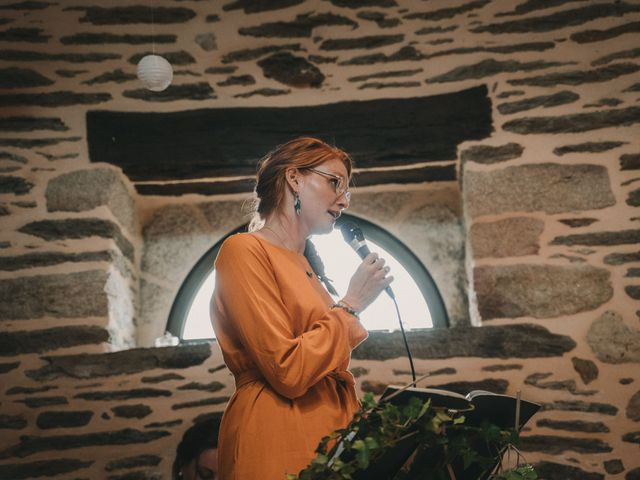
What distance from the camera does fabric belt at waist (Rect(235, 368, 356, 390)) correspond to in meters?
1.71

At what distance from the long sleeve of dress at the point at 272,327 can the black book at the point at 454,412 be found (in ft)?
0.81

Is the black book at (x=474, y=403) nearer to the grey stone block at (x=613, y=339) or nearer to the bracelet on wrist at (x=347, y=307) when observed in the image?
the bracelet on wrist at (x=347, y=307)

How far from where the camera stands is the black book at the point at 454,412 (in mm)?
1346

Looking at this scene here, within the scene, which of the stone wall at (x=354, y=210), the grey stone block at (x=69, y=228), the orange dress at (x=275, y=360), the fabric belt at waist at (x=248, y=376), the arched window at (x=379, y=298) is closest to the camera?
the orange dress at (x=275, y=360)


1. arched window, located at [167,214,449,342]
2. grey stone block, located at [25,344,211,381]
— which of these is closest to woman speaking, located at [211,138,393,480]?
grey stone block, located at [25,344,211,381]

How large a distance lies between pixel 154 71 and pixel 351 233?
198 centimetres

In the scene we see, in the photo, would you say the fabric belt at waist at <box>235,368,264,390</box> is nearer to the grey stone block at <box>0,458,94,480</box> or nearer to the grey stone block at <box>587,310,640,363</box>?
the grey stone block at <box>0,458,94,480</box>

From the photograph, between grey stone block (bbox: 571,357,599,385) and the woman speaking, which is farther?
grey stone block (bbox: 571,357,599,385)

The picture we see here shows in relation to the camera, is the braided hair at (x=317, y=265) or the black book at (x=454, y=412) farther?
the braided hair at (x=317, y=265)

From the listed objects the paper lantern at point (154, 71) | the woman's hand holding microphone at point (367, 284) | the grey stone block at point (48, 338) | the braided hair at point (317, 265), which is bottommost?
the woman's hand holding microphone at point (367, 284)

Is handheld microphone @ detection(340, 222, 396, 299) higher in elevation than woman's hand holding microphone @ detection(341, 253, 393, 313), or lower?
higher

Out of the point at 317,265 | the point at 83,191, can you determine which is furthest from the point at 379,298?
the point at 317,265

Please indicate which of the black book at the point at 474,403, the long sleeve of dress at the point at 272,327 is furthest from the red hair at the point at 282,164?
the black book at the point at 474,403

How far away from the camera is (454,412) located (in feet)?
4.43
